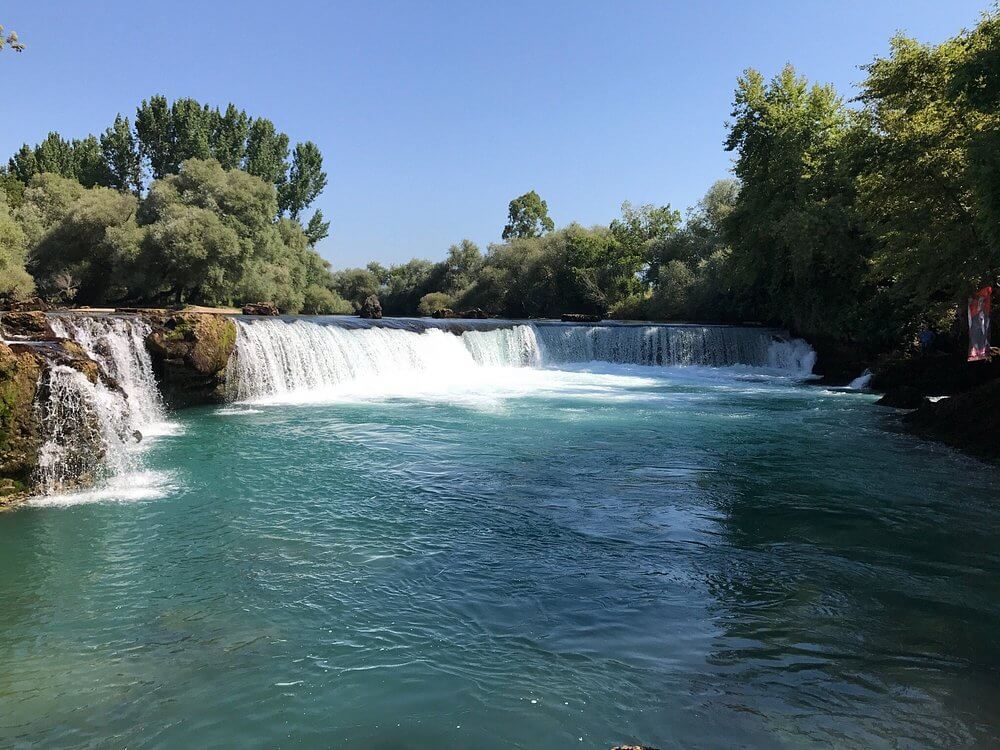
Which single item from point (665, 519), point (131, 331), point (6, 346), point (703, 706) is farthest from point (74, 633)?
point (131, 331)

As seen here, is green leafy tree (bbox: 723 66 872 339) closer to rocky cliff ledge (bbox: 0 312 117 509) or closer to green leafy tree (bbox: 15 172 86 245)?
rocky cliff ledge (bbox: 0 312 117 509)

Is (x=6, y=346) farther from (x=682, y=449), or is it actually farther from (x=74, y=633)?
(x=682, y=449)

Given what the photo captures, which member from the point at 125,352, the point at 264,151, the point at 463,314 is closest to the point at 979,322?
the point at 125,352

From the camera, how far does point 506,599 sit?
5176 millimetres

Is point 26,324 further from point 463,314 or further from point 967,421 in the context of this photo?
point 463,314

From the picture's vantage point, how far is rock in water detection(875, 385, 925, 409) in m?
16.0

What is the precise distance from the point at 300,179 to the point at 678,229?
30532 mm

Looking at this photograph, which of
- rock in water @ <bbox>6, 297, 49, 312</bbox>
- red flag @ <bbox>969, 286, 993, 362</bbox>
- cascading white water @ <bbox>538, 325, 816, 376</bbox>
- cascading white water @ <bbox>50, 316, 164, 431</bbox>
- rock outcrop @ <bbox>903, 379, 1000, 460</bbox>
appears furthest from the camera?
cascading white water @ <bbox>538, 325, 816, 376</bbox>

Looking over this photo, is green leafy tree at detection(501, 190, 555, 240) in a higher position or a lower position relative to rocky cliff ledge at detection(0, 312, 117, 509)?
higher

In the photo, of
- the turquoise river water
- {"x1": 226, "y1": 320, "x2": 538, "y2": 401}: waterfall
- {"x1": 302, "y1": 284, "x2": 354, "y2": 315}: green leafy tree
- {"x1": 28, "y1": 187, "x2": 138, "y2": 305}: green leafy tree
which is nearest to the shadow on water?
the turquoise river water

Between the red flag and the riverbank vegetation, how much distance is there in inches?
24.8

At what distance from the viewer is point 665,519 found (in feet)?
23.8

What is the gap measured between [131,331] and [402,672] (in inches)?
496

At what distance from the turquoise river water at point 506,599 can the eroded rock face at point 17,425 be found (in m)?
0.40
